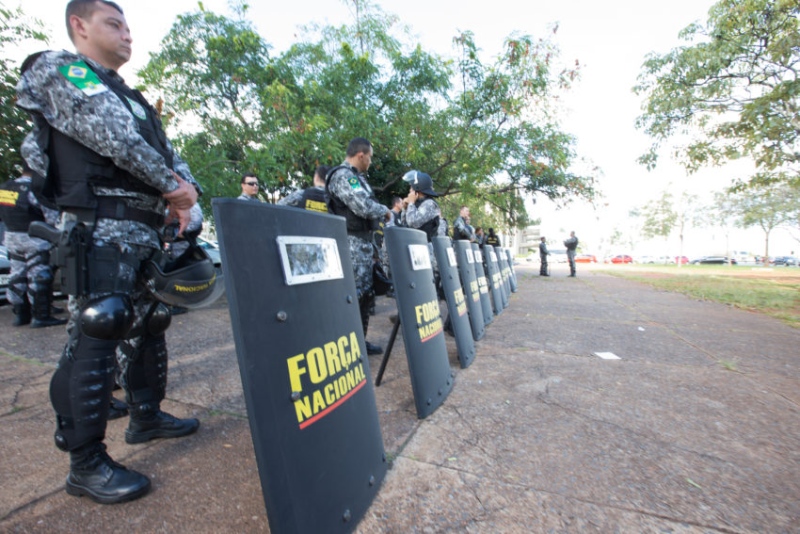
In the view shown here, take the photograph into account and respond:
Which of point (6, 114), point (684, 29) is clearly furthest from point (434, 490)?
point (684, 29)

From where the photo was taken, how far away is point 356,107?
8297 mm

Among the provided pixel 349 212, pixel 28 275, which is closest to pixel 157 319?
pixel 349 212

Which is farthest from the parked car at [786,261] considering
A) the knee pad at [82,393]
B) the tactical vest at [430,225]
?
the knee pad at [82,393]

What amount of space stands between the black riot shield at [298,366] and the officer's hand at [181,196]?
646 mm

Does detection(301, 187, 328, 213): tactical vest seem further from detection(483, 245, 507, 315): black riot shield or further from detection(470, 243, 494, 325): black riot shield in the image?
detection(483, 245, 507, 315): black riot shield

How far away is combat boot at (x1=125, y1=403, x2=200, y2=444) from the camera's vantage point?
1852 millimetres

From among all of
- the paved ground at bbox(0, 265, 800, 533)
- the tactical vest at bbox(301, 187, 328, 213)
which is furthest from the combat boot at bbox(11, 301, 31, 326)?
the tactical vest at bbox(301, 187, 328, 213)

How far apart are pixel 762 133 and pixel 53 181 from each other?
33.3 feet

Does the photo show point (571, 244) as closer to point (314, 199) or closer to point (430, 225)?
point (430, 225)

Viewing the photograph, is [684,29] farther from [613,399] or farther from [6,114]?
[6,114]

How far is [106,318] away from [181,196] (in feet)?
1.81

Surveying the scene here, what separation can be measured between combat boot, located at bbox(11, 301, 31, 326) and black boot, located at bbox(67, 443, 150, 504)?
4.40 metres

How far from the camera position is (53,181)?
1512mm

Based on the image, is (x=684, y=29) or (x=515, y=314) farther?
(x=684, y=29)
